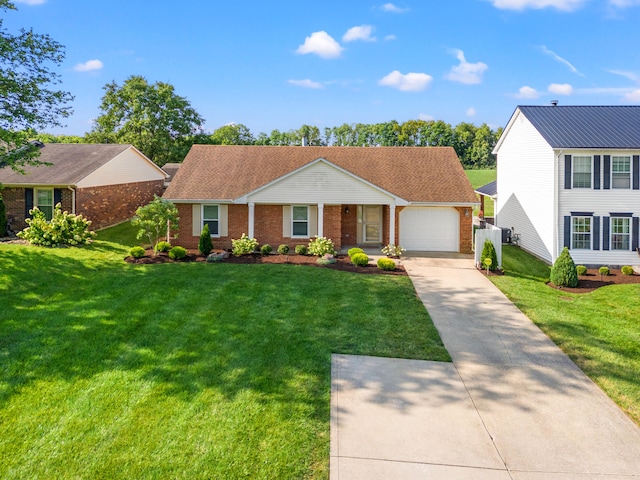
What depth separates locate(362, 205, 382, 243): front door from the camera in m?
21.9

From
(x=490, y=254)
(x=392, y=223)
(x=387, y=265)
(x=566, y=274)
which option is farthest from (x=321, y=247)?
(x=566, y=274)

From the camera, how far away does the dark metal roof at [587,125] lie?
18367 mm

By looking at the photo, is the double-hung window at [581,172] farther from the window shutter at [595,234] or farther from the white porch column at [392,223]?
the white porch column at [392,223]

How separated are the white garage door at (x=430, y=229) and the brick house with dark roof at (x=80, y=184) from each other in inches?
653

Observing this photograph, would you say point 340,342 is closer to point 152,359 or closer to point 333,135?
point 152,359

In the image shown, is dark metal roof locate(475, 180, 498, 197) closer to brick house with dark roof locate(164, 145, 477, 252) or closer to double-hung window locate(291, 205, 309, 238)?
brick house with dark roof locate(164, 145, 477, 252)

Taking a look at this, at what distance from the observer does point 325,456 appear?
201 inches

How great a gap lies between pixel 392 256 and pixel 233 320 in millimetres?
10850

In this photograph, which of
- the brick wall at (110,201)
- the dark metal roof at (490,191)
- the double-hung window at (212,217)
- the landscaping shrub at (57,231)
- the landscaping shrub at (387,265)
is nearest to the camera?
the landscaping shrub at (387,265)

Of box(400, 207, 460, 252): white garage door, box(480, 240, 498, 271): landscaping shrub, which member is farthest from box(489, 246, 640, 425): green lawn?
box(400, 207, 460, 252): white garage door

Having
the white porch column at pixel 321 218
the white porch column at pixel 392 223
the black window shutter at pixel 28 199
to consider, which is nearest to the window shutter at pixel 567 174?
the white porch column at pixel 392 223

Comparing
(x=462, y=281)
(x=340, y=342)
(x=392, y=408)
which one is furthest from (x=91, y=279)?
(x=462, y=281)

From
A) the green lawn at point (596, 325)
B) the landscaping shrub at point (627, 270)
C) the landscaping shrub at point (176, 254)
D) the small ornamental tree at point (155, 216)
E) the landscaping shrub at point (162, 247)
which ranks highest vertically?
the small ornamental tree at point (155, 216)

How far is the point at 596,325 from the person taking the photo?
33.2 feet
